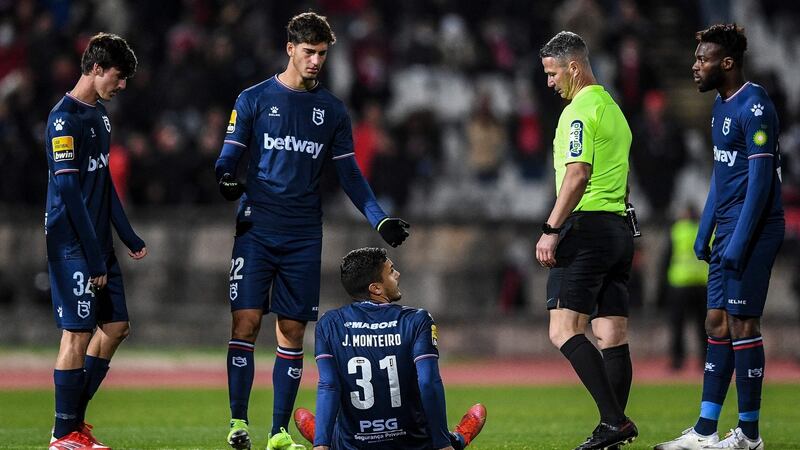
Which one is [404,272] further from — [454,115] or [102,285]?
[102,285]

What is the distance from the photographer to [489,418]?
1275cm

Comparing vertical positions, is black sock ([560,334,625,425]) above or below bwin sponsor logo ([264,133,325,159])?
below

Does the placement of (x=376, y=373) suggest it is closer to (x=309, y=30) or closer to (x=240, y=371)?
(x=240, y=371)

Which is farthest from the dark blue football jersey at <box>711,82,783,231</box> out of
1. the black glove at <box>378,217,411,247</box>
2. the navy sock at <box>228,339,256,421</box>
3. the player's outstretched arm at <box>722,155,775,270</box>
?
the navy sock at <box>228,339,256,421</box>

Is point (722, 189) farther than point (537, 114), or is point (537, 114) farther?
point (537, 114)

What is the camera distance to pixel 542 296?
20766 mm

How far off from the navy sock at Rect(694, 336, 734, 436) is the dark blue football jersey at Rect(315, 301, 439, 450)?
217 cm

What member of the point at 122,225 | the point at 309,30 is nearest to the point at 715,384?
the point at 309,30

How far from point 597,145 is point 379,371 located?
80.8 inches

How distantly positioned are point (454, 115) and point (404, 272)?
3603mm

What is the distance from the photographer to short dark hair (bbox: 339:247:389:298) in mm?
8102

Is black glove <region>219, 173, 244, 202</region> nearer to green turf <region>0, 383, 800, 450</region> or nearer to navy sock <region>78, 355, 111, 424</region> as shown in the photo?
navy sock <region>78, 355, 111, 424</region>

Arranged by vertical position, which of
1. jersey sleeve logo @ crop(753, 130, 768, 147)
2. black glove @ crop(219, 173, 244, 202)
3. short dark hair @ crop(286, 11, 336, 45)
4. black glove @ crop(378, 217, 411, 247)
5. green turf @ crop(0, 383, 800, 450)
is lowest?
green turf @ crop(0, 383, 800, 450)

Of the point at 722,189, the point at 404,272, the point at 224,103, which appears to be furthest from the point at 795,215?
the point at 722,189
